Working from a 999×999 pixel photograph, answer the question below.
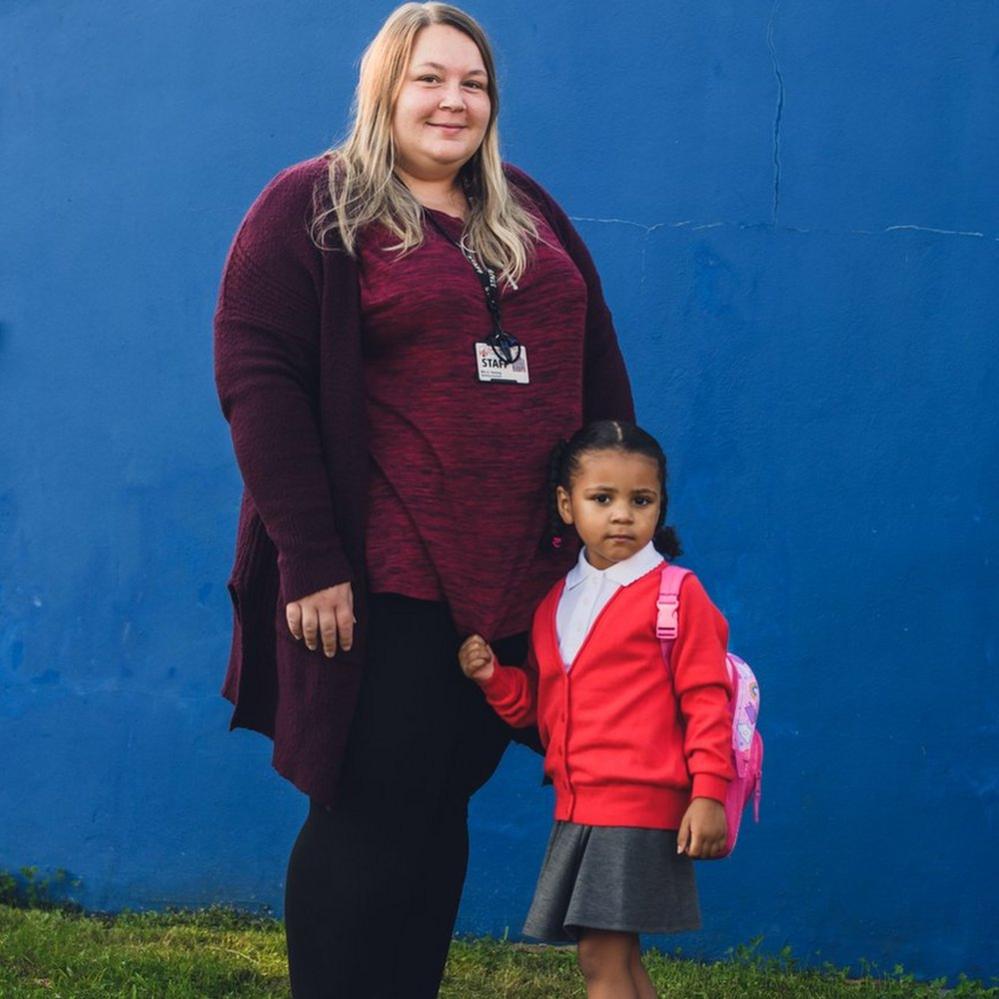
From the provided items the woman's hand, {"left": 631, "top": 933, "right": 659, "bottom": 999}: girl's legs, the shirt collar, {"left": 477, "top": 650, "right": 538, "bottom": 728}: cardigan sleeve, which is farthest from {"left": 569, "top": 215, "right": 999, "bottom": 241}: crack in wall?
{"left": 631, "top": 933, "right": 659, "bottom": 999}: girl's legs

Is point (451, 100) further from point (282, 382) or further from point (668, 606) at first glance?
point (668, 606)

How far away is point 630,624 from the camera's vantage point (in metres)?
2.64

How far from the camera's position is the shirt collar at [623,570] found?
270cm

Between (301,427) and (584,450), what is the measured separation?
0.49 meters

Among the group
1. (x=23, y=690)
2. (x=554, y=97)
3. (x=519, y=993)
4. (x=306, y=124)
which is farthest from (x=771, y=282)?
(x=23, y=690)

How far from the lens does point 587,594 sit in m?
2.70

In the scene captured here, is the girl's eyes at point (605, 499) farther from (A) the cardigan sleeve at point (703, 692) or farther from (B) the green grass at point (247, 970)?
(B) the green grass at point (247, 970)

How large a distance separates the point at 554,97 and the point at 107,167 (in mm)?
1210

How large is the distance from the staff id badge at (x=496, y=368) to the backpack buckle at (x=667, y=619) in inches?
17.7

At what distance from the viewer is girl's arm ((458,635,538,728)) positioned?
2.66 meters

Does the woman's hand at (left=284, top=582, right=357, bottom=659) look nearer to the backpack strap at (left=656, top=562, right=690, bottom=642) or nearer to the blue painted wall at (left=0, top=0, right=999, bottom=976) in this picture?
the backpack strap at (left=656, top=562, right=690, bottom=642)

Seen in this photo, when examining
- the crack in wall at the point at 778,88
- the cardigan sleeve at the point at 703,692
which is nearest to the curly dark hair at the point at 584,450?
the cardigan sleeve at the point at 703,692

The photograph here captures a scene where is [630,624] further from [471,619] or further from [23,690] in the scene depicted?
[23,690]

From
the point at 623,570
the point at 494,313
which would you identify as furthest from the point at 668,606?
the point at 494,313
